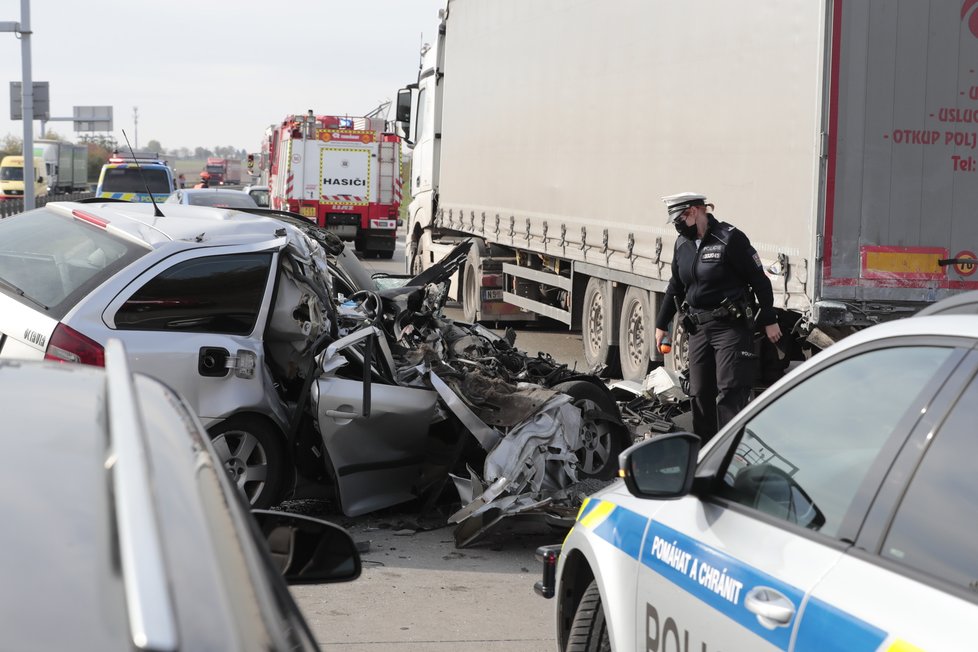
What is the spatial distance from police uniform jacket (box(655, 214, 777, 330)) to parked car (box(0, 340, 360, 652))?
5.92m

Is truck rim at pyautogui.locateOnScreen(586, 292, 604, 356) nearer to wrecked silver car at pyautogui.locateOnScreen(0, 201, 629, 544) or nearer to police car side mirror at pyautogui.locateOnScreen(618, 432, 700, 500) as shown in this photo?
wrecked silver car at pyautogui.locateOnScreen(0, 201, 629, 544)

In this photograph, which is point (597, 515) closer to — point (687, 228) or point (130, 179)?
point (687, 228)

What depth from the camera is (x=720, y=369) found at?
25.9 ft

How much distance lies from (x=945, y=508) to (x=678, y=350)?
820cm

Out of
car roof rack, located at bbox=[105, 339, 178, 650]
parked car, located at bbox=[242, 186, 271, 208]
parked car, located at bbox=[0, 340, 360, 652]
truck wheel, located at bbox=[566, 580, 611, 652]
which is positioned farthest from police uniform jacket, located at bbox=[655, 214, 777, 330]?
parked car, located at bbox=[242, 186, 271, 208]

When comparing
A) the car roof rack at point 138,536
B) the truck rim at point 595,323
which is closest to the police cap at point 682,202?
the truck rim at point 595,323

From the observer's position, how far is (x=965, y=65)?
26.4 feet

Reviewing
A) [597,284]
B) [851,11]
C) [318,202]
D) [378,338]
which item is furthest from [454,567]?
[318,202]

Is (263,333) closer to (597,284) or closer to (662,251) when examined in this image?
(662,251)

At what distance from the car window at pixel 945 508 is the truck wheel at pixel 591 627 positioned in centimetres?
140

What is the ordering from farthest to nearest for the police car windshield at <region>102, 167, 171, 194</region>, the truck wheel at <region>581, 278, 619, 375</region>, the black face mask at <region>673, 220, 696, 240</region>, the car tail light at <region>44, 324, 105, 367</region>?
the police car windshield at <region>102, 167, 171, 194</region> → the truck wheel at <region>581, 278, 619, 375</region> → the black face mask at <region>673, 220, 696, 240</region> → the car tail light at <region>44, 324, 105, 367</region>

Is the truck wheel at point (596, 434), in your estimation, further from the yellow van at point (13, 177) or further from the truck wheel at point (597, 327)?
the yellow van at point (13, 177)

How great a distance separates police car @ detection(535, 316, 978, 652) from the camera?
2381 mm

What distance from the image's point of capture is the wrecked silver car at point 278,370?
6367 mm
